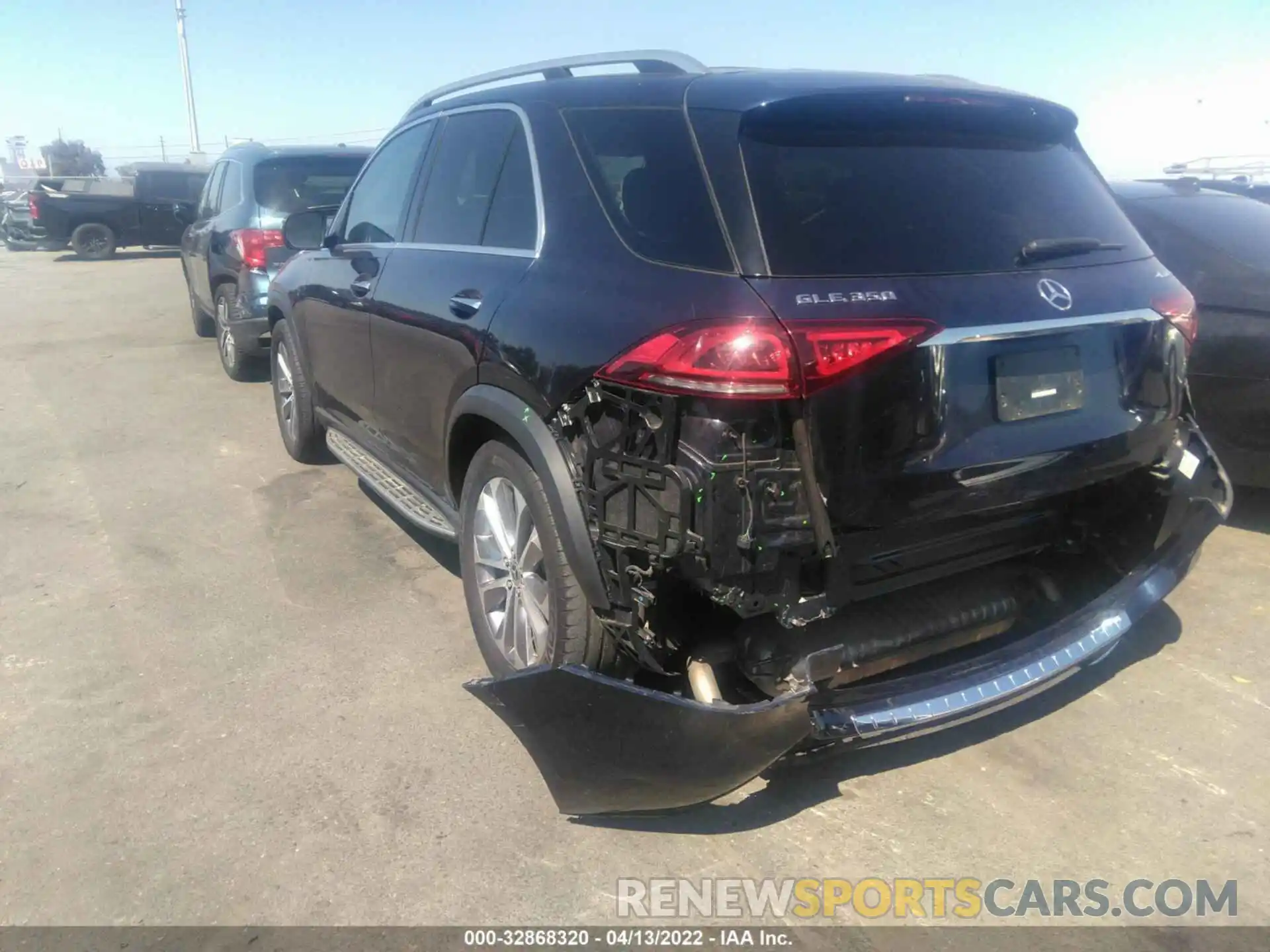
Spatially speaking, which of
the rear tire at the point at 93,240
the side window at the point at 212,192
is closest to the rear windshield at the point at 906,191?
the side window at the point at 212,192

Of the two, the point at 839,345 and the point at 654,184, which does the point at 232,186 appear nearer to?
the point at 654,184

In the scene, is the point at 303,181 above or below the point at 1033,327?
below

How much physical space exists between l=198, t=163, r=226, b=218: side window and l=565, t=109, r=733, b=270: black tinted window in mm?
7122

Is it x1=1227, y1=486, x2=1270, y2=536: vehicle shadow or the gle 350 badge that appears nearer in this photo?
the gle 350 badge

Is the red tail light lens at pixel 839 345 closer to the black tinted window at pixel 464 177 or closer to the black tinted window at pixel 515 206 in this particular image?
the black tinted window at pixel 515 206

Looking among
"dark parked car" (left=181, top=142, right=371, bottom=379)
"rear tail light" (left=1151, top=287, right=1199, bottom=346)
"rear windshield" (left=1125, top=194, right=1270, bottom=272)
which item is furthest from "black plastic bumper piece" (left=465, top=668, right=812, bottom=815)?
"dark parked car" (left=181, top=142, right=371, bottom=379)

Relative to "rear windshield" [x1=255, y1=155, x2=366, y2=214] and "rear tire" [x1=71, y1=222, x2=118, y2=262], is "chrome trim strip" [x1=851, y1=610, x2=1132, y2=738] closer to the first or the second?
"rear windshield" [x1=255, y1=155, x2=366, y2=214]

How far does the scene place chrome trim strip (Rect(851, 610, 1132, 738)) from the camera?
8.23 ft

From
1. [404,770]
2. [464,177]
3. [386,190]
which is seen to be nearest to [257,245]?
[386,190]

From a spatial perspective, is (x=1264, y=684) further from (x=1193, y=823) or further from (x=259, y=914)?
(x=259, y=914)

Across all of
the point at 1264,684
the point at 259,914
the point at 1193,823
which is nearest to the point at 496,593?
the point at 259,914

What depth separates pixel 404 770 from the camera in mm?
3045

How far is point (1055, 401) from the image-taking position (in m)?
2.63

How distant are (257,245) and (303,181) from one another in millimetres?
790
